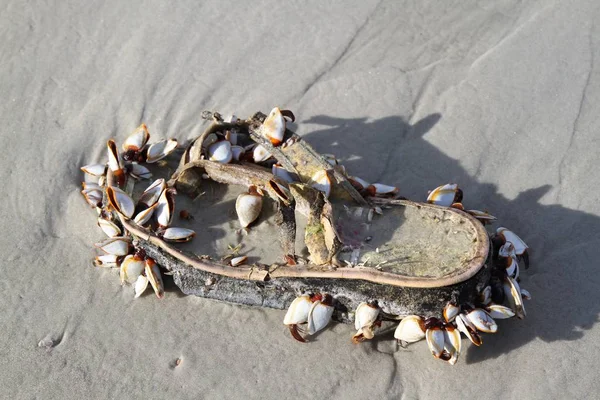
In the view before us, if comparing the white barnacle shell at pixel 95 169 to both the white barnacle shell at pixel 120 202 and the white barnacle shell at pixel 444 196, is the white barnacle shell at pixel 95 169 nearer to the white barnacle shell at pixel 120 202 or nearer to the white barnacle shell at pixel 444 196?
the white barnacle shell at pixel 120 202

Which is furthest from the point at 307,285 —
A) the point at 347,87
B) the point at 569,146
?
the point at 569,146

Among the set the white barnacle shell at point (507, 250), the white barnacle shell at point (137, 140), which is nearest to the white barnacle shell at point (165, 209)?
the white barnacle shell at point (137, 140)

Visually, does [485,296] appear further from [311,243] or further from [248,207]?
[248,207]

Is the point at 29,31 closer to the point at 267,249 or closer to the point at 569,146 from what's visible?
the point at 267,249

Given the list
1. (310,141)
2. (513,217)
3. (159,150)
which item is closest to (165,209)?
(159,150)

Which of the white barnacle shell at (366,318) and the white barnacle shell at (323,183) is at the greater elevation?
the white barnacle shell at (323,183)

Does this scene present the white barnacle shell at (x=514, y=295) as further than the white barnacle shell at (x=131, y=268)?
No
